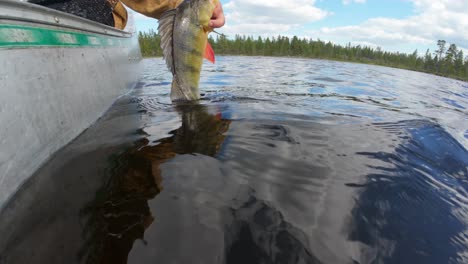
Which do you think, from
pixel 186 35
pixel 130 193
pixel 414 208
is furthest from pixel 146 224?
pixel 186 35

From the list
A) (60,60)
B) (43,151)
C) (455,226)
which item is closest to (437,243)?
(455,226)

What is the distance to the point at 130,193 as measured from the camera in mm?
1838

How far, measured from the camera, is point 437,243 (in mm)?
1515

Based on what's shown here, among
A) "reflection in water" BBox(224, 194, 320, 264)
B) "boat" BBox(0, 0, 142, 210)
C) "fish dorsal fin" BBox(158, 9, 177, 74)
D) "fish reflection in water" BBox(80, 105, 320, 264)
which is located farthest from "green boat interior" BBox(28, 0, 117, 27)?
"reflection in water" BBox(224, 194, 320, 264)

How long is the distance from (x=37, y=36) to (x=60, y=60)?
1.14ft

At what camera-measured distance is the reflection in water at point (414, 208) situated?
1.45m

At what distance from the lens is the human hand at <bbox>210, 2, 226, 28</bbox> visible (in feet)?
12.1

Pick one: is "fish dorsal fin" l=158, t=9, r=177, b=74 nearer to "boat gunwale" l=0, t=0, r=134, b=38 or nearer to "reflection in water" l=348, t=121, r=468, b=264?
"boat gunwale" l=0, t=0, r=134, b=38

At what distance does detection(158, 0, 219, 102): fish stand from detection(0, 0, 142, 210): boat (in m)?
0.98

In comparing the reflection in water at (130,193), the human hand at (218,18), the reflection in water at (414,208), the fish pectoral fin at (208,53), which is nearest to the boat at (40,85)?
the reflection in water at (130,193)

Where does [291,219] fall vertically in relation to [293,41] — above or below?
below

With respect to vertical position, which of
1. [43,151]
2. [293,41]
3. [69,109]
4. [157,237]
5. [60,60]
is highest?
[293,41]

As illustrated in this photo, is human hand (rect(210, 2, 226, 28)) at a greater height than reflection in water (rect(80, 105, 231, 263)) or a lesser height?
greater

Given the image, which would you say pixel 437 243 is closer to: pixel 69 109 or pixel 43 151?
pixel 43 151
